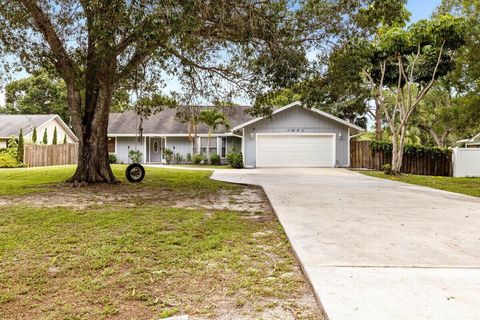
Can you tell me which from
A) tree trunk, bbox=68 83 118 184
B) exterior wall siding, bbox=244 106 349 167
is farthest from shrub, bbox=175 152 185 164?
tree trunk, bbox=68 83 118 184

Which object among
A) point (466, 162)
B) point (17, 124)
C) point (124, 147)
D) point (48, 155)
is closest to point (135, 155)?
point (124, 147)

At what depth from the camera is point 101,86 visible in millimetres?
9836

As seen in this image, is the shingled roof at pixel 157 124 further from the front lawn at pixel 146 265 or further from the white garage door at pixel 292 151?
the front lawn at pixel 146 265

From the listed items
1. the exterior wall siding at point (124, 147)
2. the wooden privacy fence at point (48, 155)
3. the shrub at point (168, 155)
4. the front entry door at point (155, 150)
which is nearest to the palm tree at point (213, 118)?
the shrub at point (168, 155)

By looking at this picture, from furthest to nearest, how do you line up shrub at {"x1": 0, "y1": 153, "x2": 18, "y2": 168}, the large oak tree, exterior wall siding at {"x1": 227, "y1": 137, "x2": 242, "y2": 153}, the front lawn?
exterior wall siding at {"x1": 227, "y1": 137, "x2": 242, "y2": 153}
shrub at {"x1": 0, "y1": 153, "x2": 18, "y2": 168}
the large oak tree
the front lawn

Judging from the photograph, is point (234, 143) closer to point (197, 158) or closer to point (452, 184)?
point (197, 158)

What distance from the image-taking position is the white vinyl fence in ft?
59.8

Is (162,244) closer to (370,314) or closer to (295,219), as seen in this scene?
(295,219)

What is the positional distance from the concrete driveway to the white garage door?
46.0 ft

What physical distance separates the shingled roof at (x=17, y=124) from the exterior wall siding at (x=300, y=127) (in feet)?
50.0

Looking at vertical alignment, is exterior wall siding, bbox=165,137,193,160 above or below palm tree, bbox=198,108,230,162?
below

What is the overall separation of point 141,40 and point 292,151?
15.3 m

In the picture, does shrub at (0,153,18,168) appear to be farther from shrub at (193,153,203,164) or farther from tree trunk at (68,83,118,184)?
tree trunk at (68,83,118,184)

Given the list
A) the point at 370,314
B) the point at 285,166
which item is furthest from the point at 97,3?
the point at 285,166
